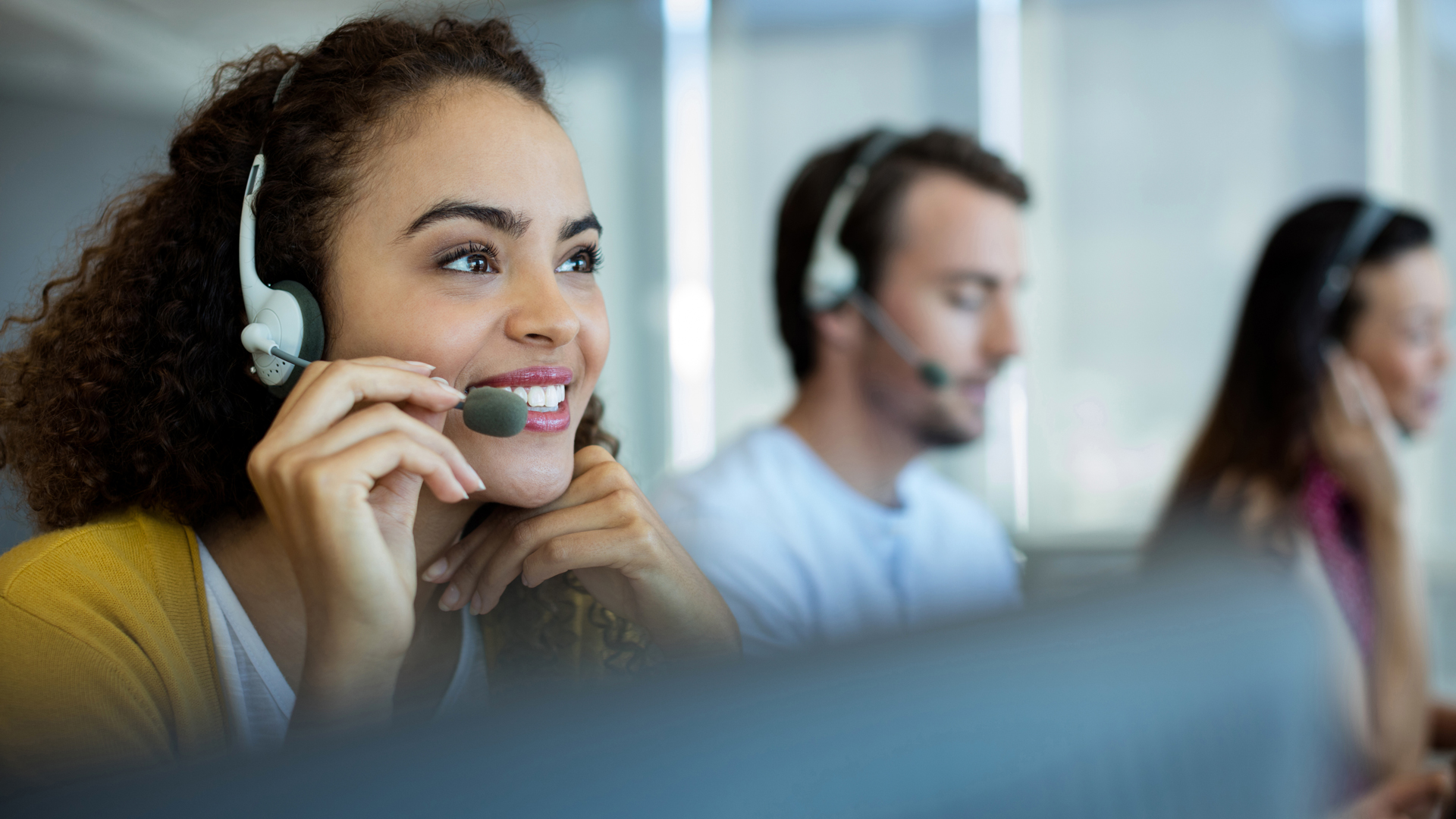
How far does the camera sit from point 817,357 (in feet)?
5.42

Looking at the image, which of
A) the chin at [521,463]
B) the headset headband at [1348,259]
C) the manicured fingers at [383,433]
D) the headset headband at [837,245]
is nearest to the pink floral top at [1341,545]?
the headset headband at [1348,259]

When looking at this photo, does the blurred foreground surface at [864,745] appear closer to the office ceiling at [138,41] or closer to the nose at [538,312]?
the nose at [538,312]

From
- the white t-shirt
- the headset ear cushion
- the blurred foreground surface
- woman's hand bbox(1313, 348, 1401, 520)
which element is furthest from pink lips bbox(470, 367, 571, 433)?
woman's hand bbox(1313, 348, 1401, 520)

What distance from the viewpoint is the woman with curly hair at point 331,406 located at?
58cm

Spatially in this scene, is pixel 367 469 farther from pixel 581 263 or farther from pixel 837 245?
pixel 837 245

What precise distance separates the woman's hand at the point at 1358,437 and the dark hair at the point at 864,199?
26.3 inches

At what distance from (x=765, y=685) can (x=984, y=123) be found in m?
3.21

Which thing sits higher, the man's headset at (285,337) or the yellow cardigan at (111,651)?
the man's headset at (285,337)

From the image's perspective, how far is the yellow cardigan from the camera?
52 centimetres

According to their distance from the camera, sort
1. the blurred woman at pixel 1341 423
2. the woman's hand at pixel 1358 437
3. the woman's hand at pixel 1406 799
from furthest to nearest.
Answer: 1. the woman's hand at pixel 1358 437
2. the blurred woman at pixel 1341 423
3. the woman's hand at pixel 1406 799

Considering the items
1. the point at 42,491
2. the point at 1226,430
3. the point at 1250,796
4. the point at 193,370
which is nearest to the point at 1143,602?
the point at 1250,796

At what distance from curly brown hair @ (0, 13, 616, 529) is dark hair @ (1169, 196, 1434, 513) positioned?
149cm

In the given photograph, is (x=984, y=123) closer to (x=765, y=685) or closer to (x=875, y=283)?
(x=875, y=283)

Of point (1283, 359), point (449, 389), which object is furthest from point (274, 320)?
point (1283, 359)
